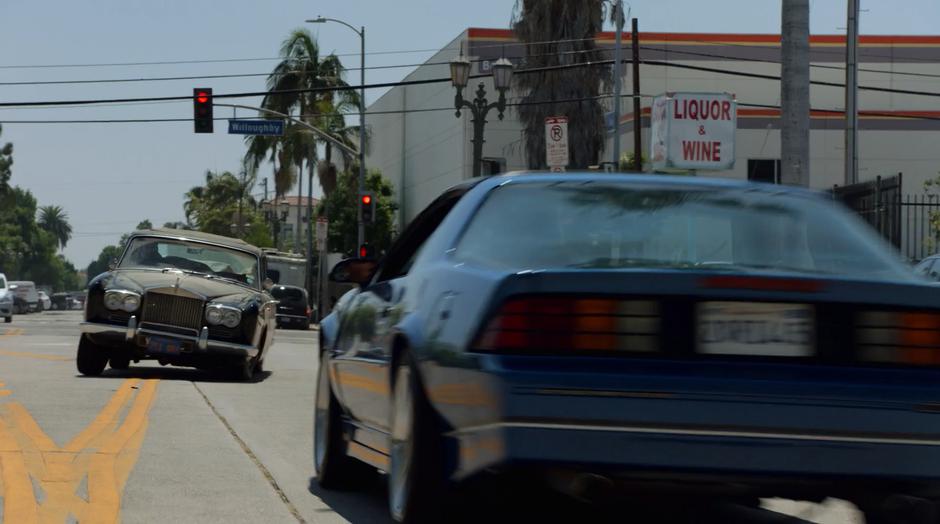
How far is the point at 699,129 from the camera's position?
19.2 meters

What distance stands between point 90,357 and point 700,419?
40.7 ft

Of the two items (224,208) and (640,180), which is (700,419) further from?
(224,208)

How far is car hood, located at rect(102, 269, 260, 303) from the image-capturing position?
16141 millimetres

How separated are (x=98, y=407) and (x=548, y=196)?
676cm

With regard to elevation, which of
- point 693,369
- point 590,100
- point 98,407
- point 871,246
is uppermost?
point 590,100

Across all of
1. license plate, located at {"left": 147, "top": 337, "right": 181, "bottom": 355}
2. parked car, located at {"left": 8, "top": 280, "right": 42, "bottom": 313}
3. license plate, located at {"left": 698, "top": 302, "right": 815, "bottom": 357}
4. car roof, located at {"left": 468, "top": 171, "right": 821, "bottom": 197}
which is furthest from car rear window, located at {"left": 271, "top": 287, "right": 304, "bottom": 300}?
parked car, located at {"left": 8, "top": 280, "right": 42, "bottom": 313}

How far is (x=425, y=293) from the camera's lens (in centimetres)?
596

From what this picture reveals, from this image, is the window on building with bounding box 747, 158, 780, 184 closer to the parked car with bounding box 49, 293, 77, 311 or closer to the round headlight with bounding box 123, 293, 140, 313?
the round headlight with bounding box 123, 293, 140, 313

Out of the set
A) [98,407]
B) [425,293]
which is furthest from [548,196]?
[98,407]

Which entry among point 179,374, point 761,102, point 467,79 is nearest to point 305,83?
point 761,102

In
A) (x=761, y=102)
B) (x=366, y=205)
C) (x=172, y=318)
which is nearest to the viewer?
(x=172, y=318)

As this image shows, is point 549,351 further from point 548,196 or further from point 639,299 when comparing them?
point 548,196

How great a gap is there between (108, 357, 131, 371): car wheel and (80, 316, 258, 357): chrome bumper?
1095 millimetres

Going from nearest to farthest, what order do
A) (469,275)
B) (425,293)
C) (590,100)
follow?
(469,275) → (425,293) → (590,100)
